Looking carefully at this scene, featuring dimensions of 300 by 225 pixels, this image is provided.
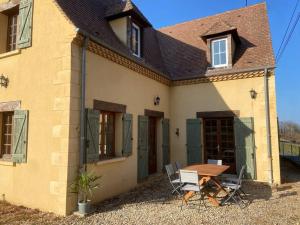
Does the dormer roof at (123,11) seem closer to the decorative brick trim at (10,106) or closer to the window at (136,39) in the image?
the window at (136,39)

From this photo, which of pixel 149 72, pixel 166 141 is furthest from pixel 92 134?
pixel 166 141

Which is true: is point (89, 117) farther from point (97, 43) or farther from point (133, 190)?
point (133, 190)

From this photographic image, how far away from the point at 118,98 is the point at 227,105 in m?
4.65

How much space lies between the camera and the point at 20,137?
6137 mm

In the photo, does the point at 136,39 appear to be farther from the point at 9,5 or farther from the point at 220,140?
the point at 220,140

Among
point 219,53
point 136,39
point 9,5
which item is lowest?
point 219,53

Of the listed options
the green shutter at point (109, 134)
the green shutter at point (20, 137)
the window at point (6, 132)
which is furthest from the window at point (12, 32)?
the green shutter at point (109, 134)

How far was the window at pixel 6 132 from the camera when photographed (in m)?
6.87

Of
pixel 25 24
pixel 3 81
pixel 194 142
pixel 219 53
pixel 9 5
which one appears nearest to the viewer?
pixel 25 24

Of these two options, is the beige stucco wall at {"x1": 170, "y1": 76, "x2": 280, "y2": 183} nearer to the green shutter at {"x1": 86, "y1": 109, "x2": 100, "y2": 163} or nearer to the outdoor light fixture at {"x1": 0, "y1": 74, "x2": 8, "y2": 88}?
the green shutter at {"x1": 86, "y1": 109, "x2": 100, "y2": 163}

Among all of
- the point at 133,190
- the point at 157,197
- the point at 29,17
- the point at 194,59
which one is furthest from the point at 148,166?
the point at 29,17

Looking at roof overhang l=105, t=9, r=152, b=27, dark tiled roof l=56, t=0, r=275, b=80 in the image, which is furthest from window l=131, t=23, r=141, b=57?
dark tiled roof l=56, t=0, r=275, b=80

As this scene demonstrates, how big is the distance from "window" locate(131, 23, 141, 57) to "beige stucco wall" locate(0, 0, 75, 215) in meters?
3.35

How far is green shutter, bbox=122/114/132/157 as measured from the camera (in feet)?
24.3
